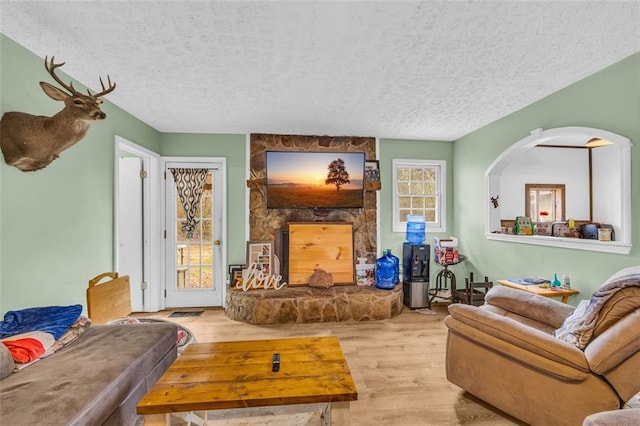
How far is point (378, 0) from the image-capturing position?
5.10ft

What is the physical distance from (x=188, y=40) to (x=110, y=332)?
6.97 ft

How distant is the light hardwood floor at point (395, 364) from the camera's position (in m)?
1.92

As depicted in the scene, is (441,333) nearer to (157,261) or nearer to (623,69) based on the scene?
(623,69)

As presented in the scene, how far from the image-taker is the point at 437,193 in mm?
4570

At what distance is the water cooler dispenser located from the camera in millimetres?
4047

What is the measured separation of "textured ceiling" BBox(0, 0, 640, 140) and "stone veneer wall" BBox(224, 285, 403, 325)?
2.30 meters

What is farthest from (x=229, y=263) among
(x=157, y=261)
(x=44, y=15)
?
(x=44, y=15)

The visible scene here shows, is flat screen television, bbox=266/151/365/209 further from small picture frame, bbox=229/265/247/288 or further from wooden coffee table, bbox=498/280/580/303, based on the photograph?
wooden coffee table, bbox=498/280/580/303

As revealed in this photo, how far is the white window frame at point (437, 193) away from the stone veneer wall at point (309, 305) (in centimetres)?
125

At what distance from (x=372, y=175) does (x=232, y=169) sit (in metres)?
2.11

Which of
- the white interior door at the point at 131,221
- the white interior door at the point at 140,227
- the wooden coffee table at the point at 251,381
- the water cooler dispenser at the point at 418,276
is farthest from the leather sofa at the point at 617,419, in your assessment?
the white interior door at the point at 131,221

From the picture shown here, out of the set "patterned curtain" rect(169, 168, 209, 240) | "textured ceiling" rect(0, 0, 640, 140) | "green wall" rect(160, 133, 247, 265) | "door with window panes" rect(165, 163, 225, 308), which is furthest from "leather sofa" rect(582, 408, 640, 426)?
"patterned curtain" rect(169, 168, 209, 240)

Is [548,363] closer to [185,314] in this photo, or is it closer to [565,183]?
[185,314]

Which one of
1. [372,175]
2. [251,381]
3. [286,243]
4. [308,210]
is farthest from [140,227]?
[372,175]
